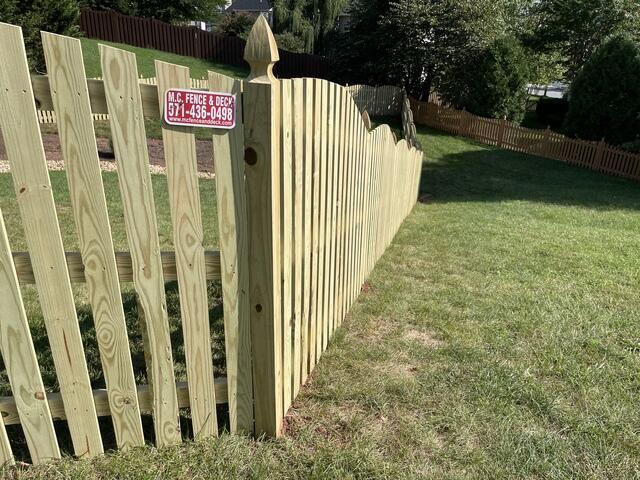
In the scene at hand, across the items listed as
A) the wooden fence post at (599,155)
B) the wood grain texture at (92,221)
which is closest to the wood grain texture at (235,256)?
the wood grain texture at (92,221)

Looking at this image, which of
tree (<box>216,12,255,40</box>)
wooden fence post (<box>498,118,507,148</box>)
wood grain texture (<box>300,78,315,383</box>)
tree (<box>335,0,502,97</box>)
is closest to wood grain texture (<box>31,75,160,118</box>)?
wood grain texture (<box>300,78,315,383</box>)

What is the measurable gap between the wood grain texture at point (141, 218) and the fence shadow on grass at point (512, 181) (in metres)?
8.41

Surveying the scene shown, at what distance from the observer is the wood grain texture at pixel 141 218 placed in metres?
1.54

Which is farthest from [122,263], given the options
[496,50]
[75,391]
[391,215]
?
[496,50]

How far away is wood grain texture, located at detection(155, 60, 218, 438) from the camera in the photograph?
1.65 m

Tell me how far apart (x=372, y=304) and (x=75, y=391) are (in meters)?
2.48

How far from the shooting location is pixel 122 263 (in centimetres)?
180

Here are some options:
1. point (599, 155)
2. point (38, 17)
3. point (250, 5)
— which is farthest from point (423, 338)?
point (250, 5)

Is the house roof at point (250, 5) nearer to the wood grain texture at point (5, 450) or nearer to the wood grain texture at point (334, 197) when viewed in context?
the wood grain texture at point (334, 197)

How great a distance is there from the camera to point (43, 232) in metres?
1.65

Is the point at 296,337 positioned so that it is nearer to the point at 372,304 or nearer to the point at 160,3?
the point at 372,304

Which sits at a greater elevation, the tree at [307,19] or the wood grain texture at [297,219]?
the tree at [307,19]

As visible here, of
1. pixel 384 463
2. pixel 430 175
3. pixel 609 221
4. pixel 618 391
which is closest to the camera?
pixel 384 463

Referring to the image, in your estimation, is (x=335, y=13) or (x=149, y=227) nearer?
(x=149, y=227)
